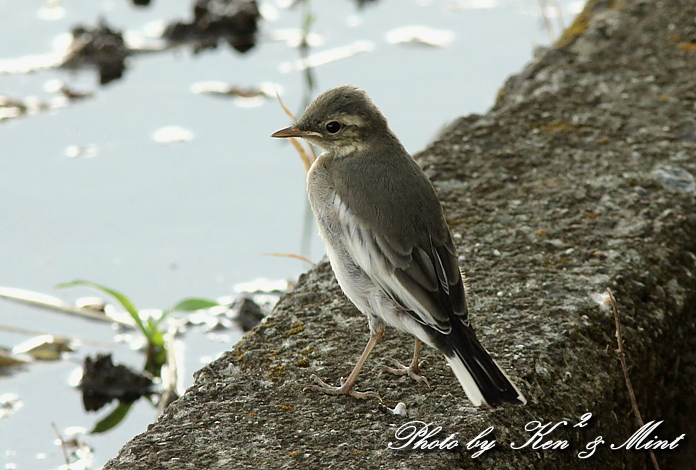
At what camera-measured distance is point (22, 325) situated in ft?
18.9

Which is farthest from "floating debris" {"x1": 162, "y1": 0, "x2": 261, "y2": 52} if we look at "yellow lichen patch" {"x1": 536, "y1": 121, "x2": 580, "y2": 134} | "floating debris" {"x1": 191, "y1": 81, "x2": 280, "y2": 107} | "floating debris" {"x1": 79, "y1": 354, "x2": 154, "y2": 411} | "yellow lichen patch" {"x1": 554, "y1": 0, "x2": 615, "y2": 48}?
"floating debris" {"x1": 79, "y1": 354, "x2": 154, "y2": 411}

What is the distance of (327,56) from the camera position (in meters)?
8.18

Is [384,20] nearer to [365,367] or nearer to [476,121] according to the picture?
[476,121]

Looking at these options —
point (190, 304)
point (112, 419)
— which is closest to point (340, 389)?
point (190, 304)

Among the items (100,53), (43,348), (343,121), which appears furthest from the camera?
(100,53)

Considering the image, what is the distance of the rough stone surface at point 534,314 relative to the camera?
360 centimetres

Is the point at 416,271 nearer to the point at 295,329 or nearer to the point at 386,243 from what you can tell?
the point at 386,243

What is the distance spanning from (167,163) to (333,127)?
8.45ft

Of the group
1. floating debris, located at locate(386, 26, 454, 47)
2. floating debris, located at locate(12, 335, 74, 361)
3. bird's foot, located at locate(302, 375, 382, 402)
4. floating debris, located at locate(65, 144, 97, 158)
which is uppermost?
floating debris, located at locate(65, 144, 97, 158)

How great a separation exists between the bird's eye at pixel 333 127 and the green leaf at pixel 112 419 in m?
1.79

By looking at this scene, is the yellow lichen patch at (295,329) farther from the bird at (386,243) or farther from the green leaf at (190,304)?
the green leaf at (190,304)

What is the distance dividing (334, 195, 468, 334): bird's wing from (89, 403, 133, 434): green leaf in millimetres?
1743

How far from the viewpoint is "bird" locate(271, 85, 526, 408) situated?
3682 millimetres

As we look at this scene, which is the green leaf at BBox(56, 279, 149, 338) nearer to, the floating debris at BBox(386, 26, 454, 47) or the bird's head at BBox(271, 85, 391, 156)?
the bird's head at BBox(271, 85, 391, 156)
